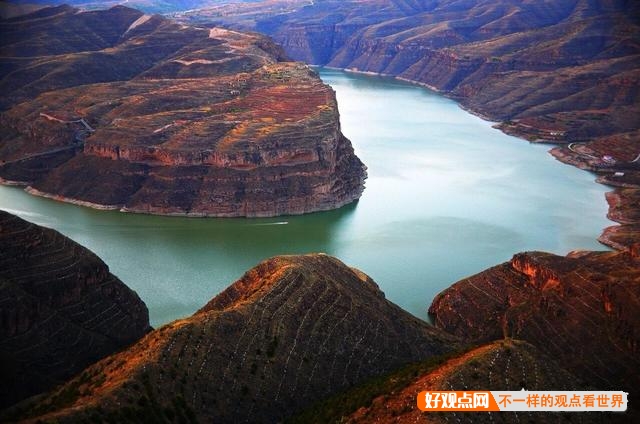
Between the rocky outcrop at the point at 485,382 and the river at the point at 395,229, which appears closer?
the rocky outcrop at the point at 485,382

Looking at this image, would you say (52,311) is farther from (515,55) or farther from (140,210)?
(515,55)

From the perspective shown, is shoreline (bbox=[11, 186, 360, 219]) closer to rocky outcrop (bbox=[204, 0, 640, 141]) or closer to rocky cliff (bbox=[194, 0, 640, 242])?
rocky cliff (bbox=[194, 0, 640, 242])

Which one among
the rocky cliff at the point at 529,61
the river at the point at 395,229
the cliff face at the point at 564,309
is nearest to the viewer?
the cliff face at the point at 564,309

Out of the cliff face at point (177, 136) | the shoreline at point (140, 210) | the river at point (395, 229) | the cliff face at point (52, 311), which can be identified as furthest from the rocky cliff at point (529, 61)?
the cliff face at point (52, 311)

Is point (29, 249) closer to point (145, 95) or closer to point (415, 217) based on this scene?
point (415, 217)

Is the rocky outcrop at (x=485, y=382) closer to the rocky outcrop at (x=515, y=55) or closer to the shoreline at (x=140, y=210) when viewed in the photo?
the shoreline at (x=140, y=210)

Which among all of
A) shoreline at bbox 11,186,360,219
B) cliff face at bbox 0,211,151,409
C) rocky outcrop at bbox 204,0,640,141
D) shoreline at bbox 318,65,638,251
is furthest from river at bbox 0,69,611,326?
rocky outcrop at bbox 204,0,640,141
